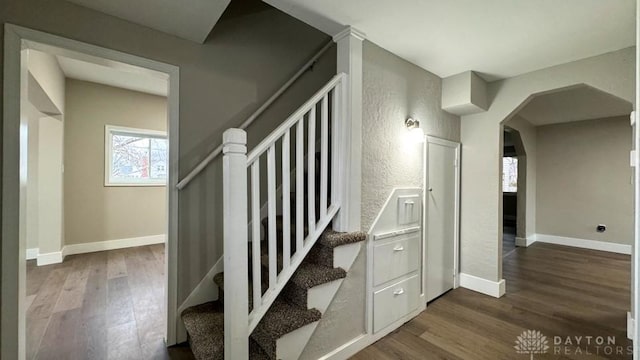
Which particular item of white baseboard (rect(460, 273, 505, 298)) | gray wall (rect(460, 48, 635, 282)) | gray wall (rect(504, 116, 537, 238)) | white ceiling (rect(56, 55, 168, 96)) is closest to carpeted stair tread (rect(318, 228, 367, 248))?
gray wall (rect(460, 48, 635, 282))

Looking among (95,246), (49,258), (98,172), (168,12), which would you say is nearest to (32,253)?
(49,258)

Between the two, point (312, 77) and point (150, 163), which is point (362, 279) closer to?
point (312, 77)

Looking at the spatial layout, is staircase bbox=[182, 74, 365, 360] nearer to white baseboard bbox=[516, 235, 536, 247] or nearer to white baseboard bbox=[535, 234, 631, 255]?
white baseboard bbox=[516, 235, 536, 247]

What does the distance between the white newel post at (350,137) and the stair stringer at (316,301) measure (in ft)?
0.56

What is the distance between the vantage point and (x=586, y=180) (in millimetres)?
4945

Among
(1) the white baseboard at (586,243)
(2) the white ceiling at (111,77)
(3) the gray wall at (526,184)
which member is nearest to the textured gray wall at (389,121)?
(2) the white ceiling at (111,77)

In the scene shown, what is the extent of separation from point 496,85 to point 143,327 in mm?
4124

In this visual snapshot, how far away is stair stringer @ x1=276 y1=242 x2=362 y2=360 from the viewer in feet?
5.01

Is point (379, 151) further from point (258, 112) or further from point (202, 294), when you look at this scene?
point (202, 294)

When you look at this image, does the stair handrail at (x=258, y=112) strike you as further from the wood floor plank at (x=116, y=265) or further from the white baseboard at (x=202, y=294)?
the wood floor plank at (x=116, y=265)

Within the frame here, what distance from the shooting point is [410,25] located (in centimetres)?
184

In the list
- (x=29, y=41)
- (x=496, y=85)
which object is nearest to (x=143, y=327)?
(x=29, y=41)

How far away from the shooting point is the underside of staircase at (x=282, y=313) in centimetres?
150

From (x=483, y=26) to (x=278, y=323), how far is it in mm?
2403
